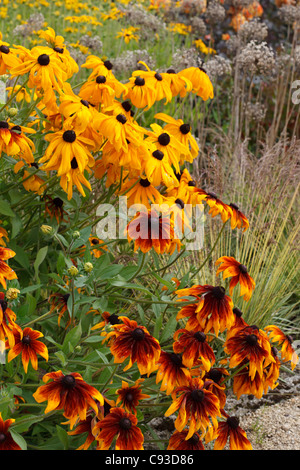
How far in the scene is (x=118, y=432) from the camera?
1.26 meters

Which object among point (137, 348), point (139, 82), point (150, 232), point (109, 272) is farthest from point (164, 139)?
point (137, 348)

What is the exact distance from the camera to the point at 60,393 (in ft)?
3.99

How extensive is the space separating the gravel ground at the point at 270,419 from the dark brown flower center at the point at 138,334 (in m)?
0.80

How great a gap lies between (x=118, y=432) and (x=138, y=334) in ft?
0.70

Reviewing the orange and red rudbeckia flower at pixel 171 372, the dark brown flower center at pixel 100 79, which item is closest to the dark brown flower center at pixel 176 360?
the orange and red rudbeckia flower at pixel 171 372

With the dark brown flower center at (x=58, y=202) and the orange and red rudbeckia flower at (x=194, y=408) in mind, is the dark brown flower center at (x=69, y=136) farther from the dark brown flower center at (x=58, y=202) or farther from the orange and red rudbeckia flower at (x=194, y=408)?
the orange and red rudbeckia flower at (x=194, y=408)

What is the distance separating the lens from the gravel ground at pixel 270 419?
1.98 metres

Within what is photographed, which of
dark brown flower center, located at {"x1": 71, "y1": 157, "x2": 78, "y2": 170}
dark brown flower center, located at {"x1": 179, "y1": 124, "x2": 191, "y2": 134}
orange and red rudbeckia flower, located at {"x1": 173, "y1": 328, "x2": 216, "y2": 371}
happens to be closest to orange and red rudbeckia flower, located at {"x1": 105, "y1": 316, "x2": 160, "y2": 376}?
orange and red rudbeckia flower, located at {"x1": 173, "y1": 328, "x2": 216, "y2": 371}

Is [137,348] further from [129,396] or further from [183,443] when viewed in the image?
[183,443]

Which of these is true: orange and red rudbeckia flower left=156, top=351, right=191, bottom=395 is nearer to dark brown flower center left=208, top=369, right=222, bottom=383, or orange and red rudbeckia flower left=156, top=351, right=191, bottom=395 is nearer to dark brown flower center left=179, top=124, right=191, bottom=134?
dark brown flower center left=208, top=369, right=222, bottom=383

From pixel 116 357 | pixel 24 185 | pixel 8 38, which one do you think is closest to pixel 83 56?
pixel 8 38
